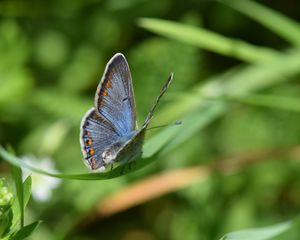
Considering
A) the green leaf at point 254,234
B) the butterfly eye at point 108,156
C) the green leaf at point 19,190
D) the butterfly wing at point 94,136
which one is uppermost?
the green leaf at point 19,190

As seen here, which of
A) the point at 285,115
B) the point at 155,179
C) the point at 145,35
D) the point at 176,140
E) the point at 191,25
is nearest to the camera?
the point at 176,140

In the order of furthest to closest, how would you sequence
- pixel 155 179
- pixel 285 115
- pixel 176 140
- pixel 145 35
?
pixel 145 35 < pixel 285 115 < pixel 155 179 < pixel 176 140

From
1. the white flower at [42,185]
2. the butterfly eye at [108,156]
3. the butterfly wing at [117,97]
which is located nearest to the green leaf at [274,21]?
the white flower at [42,185]

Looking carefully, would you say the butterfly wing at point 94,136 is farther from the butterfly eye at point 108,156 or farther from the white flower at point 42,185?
the white flower at point 42,185

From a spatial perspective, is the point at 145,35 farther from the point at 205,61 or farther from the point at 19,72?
the point at 19,72

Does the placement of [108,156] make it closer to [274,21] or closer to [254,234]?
[254,234]

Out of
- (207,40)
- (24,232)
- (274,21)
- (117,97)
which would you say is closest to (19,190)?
(24,232)

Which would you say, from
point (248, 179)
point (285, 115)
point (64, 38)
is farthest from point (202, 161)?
point (64, 38)

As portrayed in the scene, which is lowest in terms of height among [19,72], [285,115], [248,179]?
[248,179]
